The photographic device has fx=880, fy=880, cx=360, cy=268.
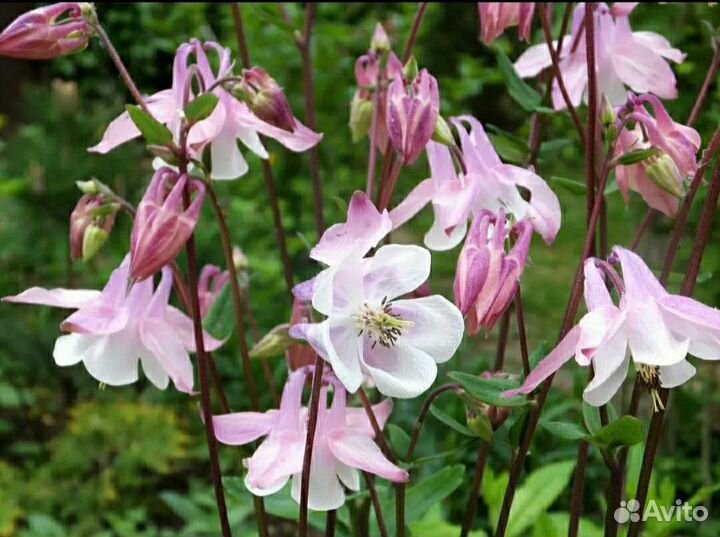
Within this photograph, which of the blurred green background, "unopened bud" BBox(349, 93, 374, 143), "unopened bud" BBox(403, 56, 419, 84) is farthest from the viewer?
the blurred green background

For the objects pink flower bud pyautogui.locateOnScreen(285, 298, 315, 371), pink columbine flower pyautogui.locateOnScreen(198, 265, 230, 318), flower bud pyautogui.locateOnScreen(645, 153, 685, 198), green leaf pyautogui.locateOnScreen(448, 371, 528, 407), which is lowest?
pink columbine flower pyautogui.locateOnScreen(198, 265, 230, 318)

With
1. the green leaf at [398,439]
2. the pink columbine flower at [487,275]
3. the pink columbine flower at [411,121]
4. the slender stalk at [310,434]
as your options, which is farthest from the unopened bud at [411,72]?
the green leaf at [398,439]

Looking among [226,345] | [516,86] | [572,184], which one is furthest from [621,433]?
[226,345]

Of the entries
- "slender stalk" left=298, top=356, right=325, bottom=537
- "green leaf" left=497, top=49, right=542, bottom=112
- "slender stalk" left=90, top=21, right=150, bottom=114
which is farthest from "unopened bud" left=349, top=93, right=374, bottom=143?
"slender stalk" left=298, top=356, right=325, bottom=537

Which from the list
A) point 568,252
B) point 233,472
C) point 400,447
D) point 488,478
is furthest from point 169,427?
point 568,252

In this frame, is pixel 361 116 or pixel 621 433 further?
pixel 361 116

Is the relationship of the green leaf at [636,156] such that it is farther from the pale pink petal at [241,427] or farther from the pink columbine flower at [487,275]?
the pale pink petal at [241,427]

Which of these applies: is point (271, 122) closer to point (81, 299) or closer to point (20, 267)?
point (81, 299)

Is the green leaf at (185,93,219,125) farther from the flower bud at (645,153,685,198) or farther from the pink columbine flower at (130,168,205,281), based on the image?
the flower bud at (645,153,685,198)

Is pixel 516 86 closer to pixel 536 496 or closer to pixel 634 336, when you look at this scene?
pixel 634 336
